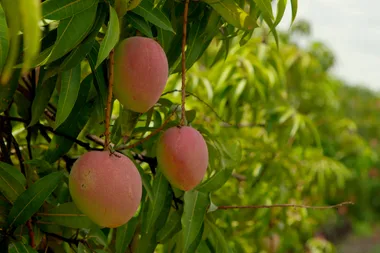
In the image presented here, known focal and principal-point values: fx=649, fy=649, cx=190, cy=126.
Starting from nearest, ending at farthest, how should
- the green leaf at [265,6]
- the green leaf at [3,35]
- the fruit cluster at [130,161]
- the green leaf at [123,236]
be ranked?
the green leaf at [3,35] → the fruit cluster at [130,161] → the green leaf at [265,6] → the green leaf at [123,236]

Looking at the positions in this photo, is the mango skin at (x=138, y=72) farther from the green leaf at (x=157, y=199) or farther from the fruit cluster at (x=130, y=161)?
the green leaf at (x=157, y=199)

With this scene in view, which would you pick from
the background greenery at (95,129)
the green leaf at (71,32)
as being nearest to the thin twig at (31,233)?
the background greenery at (95,129)

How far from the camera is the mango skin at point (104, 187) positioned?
0.55 m

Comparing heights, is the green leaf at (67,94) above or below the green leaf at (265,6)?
below

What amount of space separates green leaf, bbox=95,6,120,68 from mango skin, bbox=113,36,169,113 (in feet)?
0.16

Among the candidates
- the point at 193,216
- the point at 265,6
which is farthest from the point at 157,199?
the point at 265,6

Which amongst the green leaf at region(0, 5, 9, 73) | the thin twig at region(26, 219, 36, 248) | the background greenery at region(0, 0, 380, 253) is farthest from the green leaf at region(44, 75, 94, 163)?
the green leaf at region(0, 5, 9, 73)

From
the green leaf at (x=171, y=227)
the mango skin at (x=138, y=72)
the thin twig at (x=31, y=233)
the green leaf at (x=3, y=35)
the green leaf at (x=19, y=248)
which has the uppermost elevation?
the green leaf at (x=3, y=35)

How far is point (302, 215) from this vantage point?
2105mm

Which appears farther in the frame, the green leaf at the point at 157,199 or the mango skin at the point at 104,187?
the green leaf at the point at 157,199

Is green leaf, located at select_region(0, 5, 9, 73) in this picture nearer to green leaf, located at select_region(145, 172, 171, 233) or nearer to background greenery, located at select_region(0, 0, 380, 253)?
background greenery, located at select_region(0, 0, 380, 253)

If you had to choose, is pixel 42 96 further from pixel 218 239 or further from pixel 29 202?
pixel 218 239

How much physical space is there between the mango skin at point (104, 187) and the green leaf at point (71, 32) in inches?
3.7

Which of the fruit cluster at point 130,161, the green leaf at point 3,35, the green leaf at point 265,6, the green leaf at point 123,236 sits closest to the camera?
the green leaf at point 3,35
